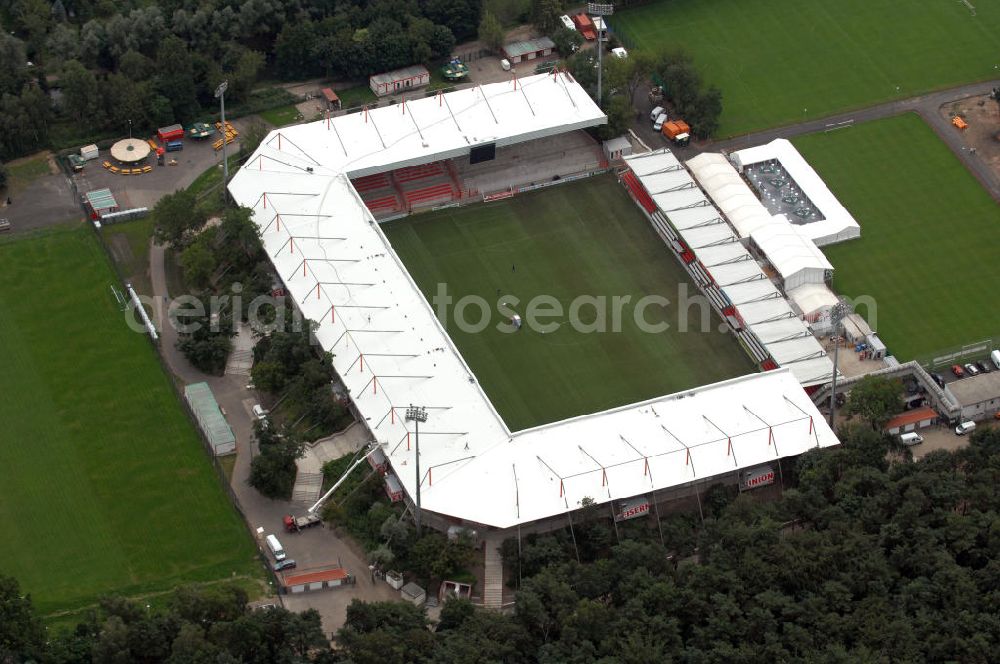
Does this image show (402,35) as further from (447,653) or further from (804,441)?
(447,653)

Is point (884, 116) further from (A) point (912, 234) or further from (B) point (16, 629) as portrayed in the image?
(B) point (16, 629)

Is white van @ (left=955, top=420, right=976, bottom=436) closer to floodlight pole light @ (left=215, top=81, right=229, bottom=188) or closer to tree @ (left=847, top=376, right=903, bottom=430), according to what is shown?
tree @ (left=847, top=376, right=903, bottom=430)

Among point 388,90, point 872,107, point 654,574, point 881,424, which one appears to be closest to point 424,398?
point 654,574

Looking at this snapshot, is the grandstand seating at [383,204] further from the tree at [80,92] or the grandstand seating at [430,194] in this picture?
the tree at [80,92]

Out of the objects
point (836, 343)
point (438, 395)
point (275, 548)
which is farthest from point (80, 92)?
point (836, 343)

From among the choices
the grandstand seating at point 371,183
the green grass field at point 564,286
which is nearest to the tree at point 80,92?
the grandstand seating at point 371,183

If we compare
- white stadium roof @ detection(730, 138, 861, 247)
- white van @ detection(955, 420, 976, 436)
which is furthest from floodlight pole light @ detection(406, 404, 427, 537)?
white stadium roof @ detection(730, 138, 861, 247)
